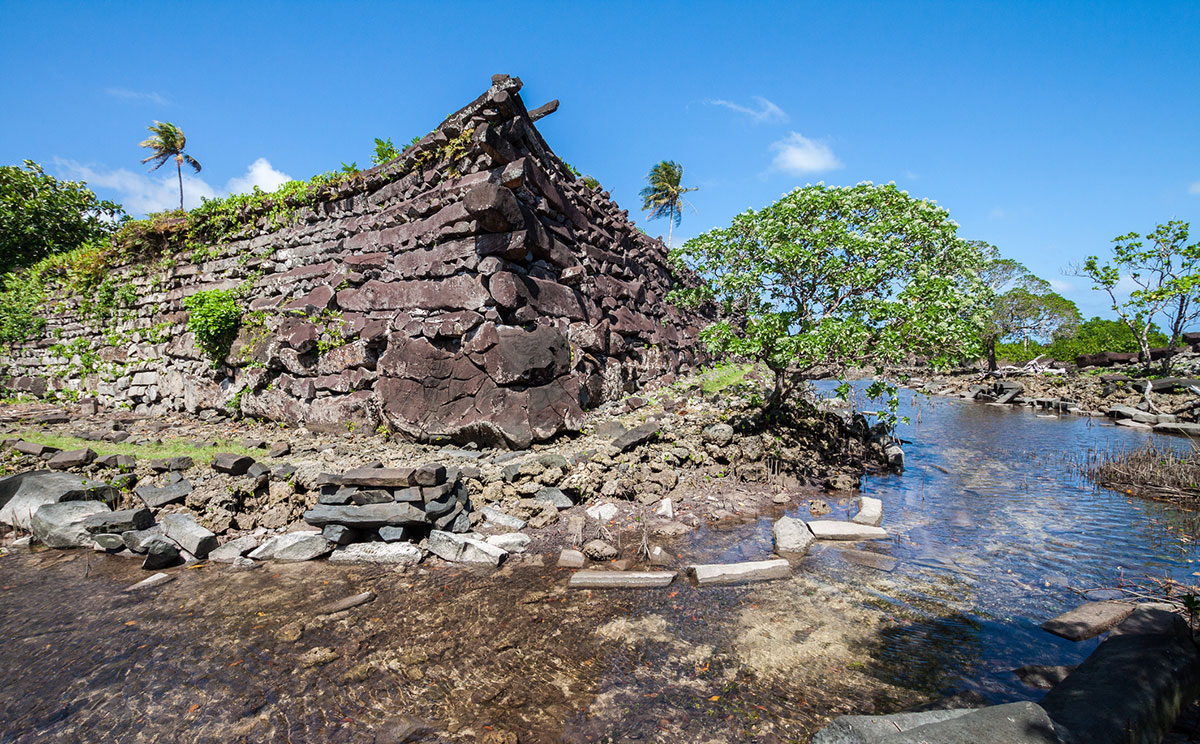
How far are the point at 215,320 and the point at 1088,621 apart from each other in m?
13.3

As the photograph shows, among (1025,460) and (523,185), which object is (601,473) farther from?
(1025,460)

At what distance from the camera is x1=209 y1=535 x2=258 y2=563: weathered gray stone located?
4719mm

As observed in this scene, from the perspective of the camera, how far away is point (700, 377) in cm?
1187

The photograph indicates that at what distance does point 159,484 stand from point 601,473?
5453 mm

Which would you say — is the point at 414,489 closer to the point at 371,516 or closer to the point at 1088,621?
the point at 371,516

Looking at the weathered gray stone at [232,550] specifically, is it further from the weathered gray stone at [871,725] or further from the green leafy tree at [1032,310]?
the green leafy tree at [1032,310]

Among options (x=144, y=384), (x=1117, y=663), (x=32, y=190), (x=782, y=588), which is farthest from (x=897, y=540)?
(x=32, y=190)

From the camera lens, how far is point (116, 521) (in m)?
5.03

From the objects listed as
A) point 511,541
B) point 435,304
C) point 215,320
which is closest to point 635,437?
point 511,541

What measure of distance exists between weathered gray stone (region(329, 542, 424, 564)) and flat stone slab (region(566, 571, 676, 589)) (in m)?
1.61

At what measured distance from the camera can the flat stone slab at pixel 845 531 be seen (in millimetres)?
5406

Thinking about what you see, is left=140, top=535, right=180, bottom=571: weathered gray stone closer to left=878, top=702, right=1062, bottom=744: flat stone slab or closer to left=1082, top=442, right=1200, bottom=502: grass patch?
left=878, top=702, right=1062, bottom=744: flat stone slab

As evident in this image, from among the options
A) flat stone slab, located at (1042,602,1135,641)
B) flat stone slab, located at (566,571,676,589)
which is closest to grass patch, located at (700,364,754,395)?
flat stone slab, located at (566,571,676,589)

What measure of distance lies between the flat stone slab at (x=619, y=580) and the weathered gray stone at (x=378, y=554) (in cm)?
161
